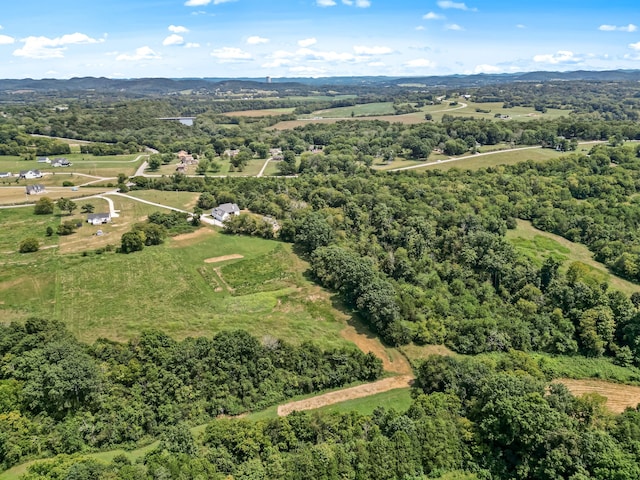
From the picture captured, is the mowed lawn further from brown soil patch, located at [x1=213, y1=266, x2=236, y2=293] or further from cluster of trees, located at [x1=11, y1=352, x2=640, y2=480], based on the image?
cluster of trees, located at [x1=11, y1=352, x2=640, y2=480]

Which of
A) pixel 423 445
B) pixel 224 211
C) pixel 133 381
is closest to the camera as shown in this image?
pixel 423 445

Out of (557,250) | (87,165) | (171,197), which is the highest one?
(87,165)

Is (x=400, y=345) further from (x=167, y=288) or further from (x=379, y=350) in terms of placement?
(x=167, y=288)

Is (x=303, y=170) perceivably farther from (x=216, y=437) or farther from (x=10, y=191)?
(x=216, y=437)

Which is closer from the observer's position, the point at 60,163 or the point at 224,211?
the point at 224,211

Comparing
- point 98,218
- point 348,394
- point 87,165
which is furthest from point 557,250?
point 87,165

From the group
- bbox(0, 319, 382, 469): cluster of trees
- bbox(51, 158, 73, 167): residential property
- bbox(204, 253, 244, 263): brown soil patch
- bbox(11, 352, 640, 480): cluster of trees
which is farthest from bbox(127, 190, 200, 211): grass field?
bbox(11, 352, 640, 480): cluster of trees

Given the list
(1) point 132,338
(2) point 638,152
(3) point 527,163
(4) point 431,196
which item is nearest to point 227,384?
(1) point 132,338

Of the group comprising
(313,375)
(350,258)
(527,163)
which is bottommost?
(313,375)
